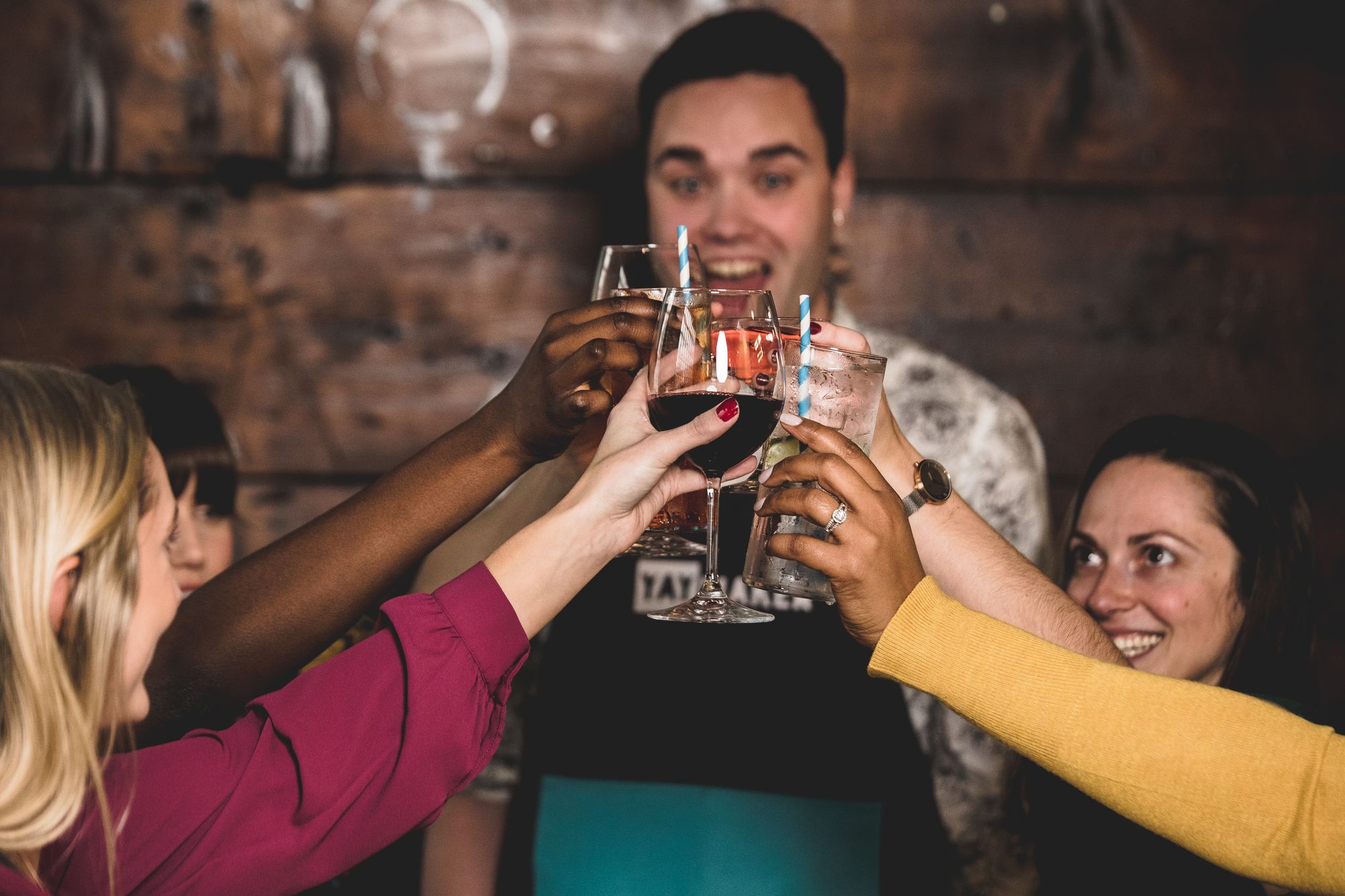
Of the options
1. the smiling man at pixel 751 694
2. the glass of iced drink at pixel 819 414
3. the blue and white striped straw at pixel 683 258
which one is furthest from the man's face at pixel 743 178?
the glass of iced drink at pixel 819 414

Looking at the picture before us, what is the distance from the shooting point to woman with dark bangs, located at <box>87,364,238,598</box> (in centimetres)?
184

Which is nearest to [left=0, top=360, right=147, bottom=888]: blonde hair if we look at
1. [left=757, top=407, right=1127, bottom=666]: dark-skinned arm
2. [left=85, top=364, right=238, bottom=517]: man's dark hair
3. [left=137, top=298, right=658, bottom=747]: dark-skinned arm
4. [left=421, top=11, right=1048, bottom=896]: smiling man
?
[left=137, top=298, right=658, bottom=747]: dark-skinned arm

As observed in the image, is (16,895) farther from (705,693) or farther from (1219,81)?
(1219,81)

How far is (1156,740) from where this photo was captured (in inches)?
44.9

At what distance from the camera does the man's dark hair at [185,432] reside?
1845 mm

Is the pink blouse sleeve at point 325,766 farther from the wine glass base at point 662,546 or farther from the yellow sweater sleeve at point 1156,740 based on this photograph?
the yellow sweater sleeve at point 1156,740

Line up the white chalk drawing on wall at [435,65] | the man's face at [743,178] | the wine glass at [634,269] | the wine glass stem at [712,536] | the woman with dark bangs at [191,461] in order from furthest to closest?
the white chalk drawing on wall at [435,65] → the man's face at [743,178] → the woman with dark bangs at [191,461] → the wine glass at [634,269] → the wine glass stem at [712,536]

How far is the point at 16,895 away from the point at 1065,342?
2.06m

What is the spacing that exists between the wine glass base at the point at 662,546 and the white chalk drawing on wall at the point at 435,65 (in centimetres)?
126

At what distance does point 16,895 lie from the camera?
87 cm

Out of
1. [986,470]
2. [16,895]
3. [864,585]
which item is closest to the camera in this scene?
[16,895]

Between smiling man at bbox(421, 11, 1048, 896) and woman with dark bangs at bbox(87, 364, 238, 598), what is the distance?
0.42 metres

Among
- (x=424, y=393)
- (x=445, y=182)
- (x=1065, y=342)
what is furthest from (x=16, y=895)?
(x=1065, y=342)

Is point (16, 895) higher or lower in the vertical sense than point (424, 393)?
lower
